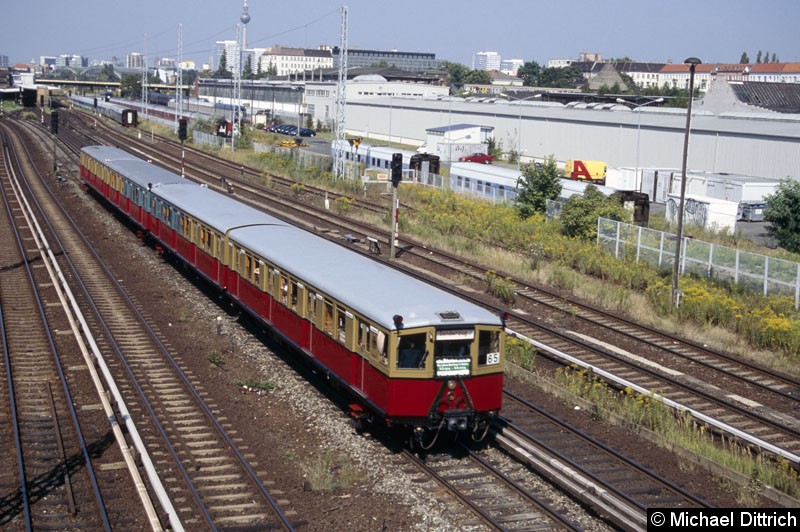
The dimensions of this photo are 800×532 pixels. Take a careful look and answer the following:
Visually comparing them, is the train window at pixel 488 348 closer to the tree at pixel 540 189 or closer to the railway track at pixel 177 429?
the railway track at pixel 177 429

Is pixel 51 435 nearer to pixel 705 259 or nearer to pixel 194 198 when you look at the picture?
pixel 194 198

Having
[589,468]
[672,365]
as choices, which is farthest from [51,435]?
[672,365]

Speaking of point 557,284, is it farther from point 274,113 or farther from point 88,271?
point 274,113

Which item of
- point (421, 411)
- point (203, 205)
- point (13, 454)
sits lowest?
point (13, 454)

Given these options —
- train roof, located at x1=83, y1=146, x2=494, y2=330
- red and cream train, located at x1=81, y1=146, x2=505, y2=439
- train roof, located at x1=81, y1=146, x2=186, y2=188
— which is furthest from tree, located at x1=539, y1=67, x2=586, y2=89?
red and cream train, located at x1=81, y1=146, x2=505, y2=439

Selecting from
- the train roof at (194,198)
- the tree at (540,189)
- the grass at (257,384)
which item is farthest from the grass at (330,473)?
the tree at (540,189)

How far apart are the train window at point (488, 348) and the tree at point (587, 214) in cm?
1932

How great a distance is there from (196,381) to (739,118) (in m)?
49.2

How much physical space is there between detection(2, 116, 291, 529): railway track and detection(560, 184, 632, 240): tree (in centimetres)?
1650

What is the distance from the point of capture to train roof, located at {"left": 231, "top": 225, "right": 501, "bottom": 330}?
12.4 m

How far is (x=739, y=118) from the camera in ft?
185

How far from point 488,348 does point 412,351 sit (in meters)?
1.24

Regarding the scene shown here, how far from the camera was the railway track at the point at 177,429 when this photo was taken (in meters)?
11.0

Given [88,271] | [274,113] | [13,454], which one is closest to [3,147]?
[88,271]
